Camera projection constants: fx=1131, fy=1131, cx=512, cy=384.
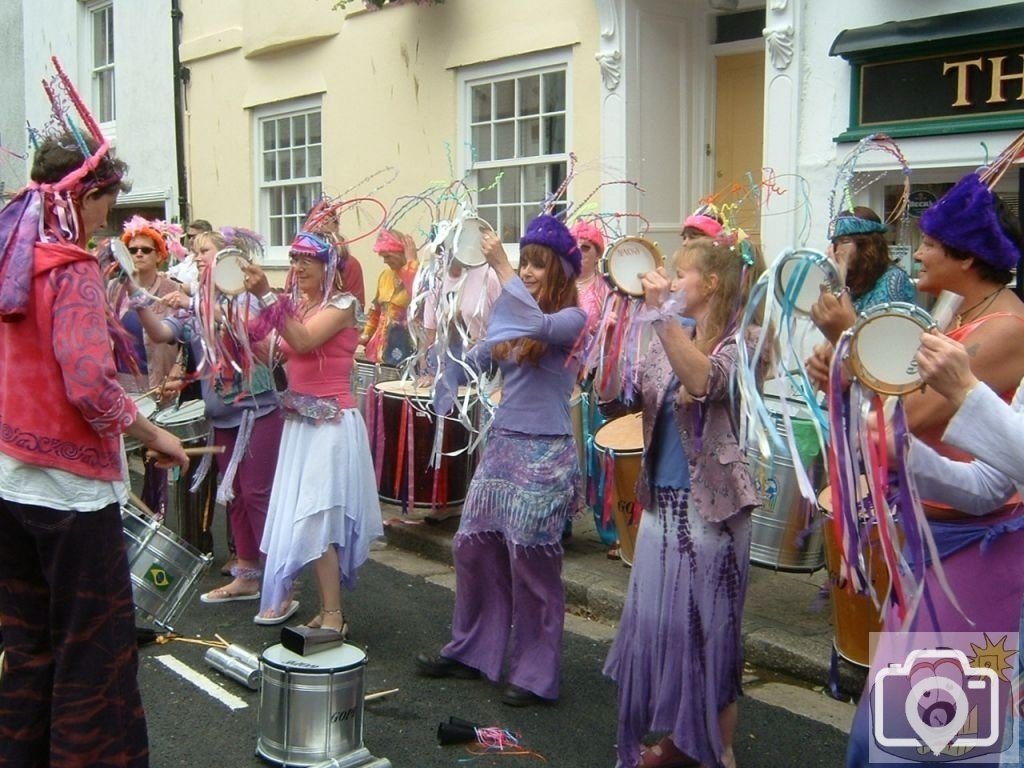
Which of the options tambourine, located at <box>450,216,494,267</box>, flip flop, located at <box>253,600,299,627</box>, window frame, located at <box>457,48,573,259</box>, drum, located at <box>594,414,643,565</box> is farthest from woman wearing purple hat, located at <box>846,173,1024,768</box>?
window frame, located at <box>457,48,573,259</box>

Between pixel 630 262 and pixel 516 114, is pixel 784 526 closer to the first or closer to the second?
pixel 630 262

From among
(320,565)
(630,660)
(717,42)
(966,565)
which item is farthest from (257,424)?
(717,42)

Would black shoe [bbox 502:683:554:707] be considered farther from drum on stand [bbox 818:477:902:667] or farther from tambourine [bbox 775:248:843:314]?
tambourine [bbox 775:248:843:314]

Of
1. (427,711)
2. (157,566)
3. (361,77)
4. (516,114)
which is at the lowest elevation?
(427,711)

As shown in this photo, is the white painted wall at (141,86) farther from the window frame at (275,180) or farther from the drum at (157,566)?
the drum at (157,566)

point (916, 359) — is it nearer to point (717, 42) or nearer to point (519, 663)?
point (519, 663)

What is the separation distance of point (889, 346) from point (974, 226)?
1.63 ft

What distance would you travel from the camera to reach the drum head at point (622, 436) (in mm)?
5074

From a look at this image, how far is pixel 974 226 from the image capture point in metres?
2.72

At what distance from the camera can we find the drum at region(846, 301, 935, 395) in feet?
7.93

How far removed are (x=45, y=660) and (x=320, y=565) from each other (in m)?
1.69

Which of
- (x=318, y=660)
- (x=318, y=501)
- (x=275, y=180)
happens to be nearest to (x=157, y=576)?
(x=318, y=501)

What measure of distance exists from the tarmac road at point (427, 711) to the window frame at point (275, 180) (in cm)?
700

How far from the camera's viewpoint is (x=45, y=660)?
10.4 feet
